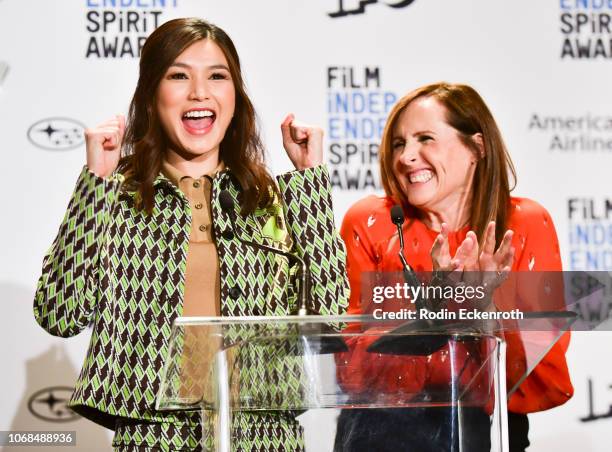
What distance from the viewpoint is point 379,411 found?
1853 millimetres

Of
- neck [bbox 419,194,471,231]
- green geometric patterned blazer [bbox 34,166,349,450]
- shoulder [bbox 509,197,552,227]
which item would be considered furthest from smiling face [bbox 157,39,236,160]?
shoulder [bbox 509,197,552,227]

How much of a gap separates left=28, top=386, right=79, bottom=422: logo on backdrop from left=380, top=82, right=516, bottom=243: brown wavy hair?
1292 mm

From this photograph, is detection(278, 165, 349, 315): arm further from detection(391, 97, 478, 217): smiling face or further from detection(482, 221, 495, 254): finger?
detection(391, 97, 478, 217): smiling face

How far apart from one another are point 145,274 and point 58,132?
3.11 ft

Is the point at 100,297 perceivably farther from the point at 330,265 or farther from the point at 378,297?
the point at 378,297

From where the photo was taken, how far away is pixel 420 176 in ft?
10.7

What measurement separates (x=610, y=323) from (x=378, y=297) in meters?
0.88

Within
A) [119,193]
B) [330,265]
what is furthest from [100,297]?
[330,265]

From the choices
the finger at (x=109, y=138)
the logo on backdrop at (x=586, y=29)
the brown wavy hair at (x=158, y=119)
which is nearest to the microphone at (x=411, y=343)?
the brown wavy hair at (x=158, y=119)

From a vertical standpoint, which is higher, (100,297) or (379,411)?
(100,297)

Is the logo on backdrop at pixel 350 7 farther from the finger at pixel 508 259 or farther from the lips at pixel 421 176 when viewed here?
the finger at pixel 508 259

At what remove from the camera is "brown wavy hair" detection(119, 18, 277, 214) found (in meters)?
2.85

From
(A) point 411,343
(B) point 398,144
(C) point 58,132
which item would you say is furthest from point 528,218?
(C) point 58,132

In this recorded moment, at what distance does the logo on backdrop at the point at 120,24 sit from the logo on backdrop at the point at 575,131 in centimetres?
138
